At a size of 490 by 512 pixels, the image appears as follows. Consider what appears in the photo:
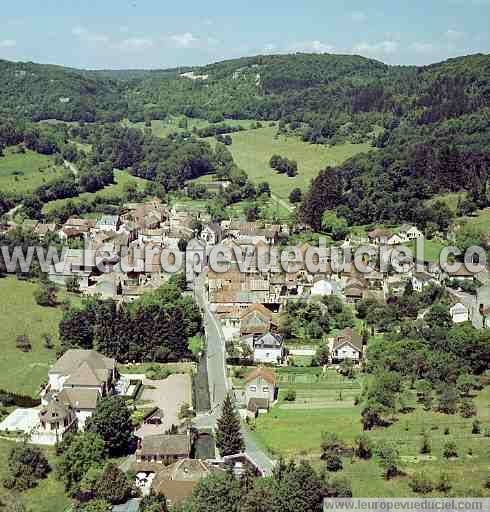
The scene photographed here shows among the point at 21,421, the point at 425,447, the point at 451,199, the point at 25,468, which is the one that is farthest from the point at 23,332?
the point at 451,199

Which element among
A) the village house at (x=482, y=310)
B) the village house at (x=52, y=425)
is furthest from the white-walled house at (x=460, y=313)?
the village house at (x=52, y=425)

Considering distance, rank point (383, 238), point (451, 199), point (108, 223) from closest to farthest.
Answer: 1. point (383, 238)
2. point (451, 199)
3. point (108, 223)

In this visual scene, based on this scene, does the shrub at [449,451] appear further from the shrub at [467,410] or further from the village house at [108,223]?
A: the village house at [108,223]

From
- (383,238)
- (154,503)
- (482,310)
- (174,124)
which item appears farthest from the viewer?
(174,124)

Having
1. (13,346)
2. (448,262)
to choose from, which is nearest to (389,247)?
(448,262)

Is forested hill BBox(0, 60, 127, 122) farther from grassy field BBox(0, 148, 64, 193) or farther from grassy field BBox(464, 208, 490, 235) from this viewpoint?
grassy field BBox(464, 208, 490, 235)

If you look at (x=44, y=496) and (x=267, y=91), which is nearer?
(x=44, y=496)

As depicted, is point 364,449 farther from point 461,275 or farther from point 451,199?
point 451,199
